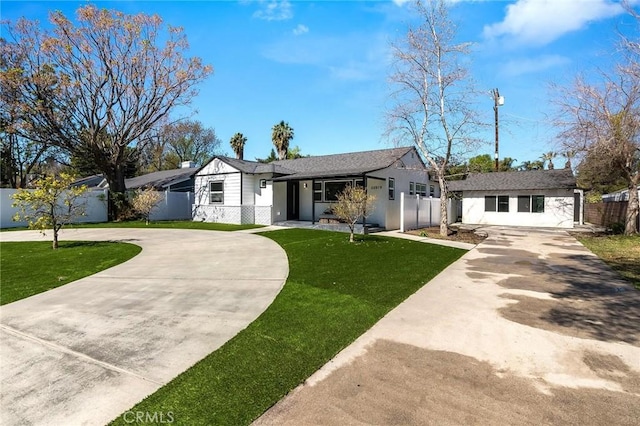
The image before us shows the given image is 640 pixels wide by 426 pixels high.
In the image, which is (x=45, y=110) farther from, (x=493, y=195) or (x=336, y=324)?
(x=493, y=195)

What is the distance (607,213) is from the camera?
64.0ft

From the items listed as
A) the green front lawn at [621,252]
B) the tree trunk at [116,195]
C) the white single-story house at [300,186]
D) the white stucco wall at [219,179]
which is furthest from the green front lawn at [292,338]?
the tree trunk at [116,195]

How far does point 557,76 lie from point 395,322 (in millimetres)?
15916

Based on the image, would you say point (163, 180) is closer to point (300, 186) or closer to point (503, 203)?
point (300, 186)

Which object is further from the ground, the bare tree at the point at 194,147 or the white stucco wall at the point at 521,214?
the bare tree at the point at 194,147

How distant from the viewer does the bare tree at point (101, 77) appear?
19.4 meters

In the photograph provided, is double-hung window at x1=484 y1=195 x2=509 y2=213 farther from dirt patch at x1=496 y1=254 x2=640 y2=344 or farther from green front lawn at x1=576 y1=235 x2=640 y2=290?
dirt patch at x1=496 y1=254 x2=640 y2=344

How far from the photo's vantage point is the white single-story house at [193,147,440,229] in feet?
55.0

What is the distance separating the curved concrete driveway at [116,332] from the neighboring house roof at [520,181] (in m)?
19.9

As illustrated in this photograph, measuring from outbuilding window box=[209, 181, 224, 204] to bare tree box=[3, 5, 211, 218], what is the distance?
22.1ft

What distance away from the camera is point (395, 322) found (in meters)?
4.27

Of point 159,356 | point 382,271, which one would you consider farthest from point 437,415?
point 382,271

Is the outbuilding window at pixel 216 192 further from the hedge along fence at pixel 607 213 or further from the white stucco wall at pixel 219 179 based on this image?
the hedge along fence at pixel 607 213

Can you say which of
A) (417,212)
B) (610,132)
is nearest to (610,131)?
(610,132)
